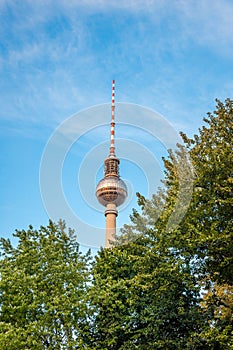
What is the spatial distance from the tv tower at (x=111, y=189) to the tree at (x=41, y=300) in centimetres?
5335

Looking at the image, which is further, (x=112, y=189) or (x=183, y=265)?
Answer: (x=112, y=189)

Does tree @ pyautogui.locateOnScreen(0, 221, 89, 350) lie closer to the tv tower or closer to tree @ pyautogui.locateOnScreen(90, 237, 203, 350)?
tree @ pyautogui.locateOnScreen(90, 237, 203, 350)

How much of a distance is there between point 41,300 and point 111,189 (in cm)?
5830

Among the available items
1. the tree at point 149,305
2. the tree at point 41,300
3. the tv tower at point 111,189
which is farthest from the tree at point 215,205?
the tv tower at point 111,189

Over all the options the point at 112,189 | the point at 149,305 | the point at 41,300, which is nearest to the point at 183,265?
the point at 149,305

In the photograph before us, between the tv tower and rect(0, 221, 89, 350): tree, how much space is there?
5335 centimetres

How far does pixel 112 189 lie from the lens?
271 feet

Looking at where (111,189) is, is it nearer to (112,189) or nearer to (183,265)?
(112,189)

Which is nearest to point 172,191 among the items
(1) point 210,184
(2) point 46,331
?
(1) point 210,184

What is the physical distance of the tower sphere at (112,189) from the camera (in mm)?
82750

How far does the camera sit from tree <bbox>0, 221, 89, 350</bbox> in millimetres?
23105

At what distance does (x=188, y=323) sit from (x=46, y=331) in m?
6.88

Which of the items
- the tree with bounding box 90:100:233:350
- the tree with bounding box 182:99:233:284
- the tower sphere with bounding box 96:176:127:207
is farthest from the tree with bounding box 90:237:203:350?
the tower sphere with bounding box 96:176:127:207

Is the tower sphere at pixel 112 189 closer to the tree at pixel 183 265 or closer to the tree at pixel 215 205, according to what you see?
the tree at pixel 183 265
